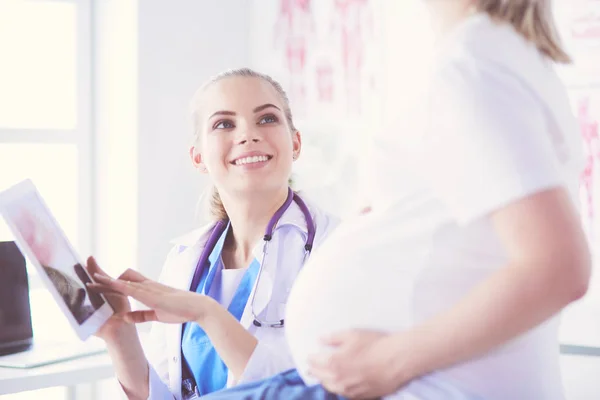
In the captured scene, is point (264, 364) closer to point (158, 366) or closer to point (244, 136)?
point (158, 366)

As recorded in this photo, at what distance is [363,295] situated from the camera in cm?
99

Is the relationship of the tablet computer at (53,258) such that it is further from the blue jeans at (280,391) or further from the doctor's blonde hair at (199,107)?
the doctor's blonde hair at (199,107)

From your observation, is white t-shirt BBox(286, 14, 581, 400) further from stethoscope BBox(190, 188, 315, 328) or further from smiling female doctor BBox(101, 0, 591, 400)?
stethoscope BBox(190, 188, 315, 328)

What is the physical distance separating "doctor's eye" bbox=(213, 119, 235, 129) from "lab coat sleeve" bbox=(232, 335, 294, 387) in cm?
52

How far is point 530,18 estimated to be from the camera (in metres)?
0.94

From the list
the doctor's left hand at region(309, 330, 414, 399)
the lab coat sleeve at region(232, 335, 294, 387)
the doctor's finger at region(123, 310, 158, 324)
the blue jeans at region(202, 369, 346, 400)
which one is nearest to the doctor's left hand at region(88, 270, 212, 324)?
the doctor's finger at region(123, 310, 158, 324)

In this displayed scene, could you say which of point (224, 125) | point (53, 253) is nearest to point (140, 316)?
point (53, 253)

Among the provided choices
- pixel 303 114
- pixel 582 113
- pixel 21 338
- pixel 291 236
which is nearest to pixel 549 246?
pixel 291 236

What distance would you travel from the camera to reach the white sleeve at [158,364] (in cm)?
171

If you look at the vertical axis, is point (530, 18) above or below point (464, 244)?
above

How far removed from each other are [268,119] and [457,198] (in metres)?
1.02

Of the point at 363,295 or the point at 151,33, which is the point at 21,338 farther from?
the point at 363,295

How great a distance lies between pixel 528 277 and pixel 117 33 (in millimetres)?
2606

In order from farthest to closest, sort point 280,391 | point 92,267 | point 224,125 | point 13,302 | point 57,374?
point 13,302
point 57,374
point 224,125
point 92,267
point 280,391
